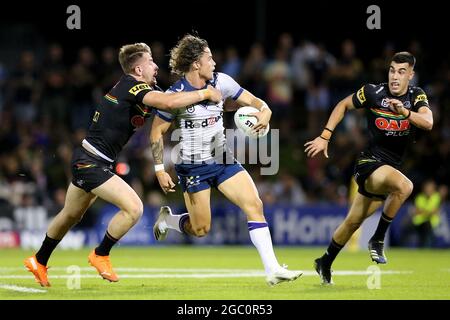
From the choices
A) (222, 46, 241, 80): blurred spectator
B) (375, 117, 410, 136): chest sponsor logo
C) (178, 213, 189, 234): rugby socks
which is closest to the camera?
(375, 117, 410, 136): chest sponsor logo

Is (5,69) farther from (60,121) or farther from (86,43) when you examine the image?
(60,121)

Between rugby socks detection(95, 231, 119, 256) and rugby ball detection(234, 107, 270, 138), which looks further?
rugby socks detection(95, 231, 119, 256)

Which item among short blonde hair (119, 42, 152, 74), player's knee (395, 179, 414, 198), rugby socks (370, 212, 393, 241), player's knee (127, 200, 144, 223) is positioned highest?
short blonde hair (119, 42, 152, 74)

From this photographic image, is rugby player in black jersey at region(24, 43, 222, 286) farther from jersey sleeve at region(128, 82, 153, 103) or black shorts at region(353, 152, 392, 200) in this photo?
black shorts at region(353, 152, 392, 200)

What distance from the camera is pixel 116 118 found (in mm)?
9266

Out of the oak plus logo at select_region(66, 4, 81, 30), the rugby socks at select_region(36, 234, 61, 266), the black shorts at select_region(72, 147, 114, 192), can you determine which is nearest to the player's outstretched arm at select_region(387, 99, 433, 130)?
the black shorts at select_region(72, 147, 114, 192)

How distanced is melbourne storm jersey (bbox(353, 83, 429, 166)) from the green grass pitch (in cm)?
145

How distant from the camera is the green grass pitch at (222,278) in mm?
8539

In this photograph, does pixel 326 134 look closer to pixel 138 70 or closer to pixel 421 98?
pixel 421 98

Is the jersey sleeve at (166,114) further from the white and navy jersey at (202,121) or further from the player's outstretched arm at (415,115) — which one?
the player's outstretched arm at (415,115)

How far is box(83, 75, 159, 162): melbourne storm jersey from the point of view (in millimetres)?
9227

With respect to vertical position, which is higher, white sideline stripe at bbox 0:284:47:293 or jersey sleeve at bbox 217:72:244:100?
jersey sleeve at bbox 217:72:244:100

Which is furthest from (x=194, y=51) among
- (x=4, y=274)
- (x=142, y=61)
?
(x=4, y=274)

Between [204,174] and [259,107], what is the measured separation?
0.91 m
